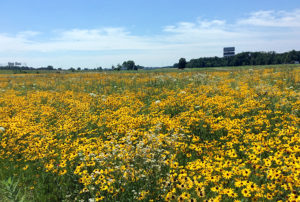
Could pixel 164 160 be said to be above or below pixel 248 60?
below

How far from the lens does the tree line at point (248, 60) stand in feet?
289

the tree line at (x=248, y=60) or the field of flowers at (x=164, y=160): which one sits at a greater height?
the tree line at (x=248, y=60)

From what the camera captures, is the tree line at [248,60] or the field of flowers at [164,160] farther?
the tree line at [248,60]

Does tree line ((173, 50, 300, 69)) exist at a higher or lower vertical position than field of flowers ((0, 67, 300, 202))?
higher

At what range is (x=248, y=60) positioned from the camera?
4281 inches

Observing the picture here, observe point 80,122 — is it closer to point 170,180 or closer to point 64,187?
point 64,187

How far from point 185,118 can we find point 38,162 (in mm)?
4122

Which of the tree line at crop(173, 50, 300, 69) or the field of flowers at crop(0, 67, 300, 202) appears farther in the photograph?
the tree line at crop(173, 50, 300, 69)

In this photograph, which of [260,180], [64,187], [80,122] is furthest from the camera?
[80,122]

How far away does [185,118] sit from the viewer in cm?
640

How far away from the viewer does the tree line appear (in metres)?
88.2

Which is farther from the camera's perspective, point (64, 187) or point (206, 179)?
point (64, 187)

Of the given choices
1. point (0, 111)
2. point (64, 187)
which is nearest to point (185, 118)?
point (64, 187)

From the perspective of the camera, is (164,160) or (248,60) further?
(248,60)
